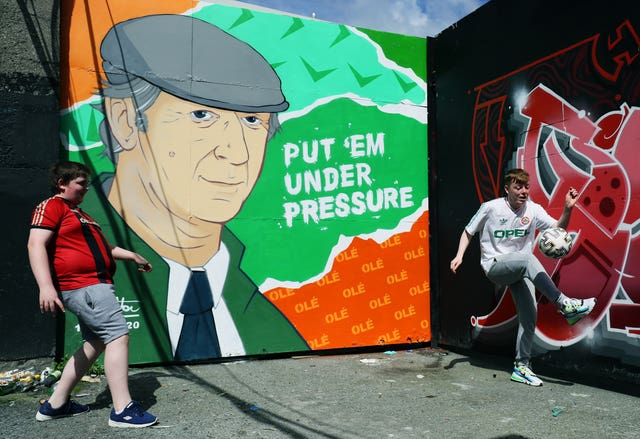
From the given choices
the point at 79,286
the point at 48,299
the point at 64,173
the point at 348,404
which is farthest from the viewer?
the point at 348,404

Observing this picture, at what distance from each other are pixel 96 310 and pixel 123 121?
2.60 m

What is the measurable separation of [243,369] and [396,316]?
2.09 m

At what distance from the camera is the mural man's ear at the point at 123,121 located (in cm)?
532

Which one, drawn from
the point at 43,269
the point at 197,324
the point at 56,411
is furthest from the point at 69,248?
the point at 197,324

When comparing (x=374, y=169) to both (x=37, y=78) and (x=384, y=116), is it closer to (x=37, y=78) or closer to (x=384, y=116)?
(x=384, y=116)

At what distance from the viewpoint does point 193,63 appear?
5.62 m

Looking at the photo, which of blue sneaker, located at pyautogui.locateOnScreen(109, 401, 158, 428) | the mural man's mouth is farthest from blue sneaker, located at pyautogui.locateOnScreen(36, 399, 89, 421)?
the mural man's mouth

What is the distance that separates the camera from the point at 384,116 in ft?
21.1

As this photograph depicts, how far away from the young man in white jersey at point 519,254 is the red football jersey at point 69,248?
3.02 metres

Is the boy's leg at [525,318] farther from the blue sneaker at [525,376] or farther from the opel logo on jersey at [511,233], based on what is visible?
the opel logo on jersey at [511,233]

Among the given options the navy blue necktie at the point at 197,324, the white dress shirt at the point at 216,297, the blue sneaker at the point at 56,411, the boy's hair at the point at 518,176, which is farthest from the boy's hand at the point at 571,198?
the blue sneaker at the point at 56,411

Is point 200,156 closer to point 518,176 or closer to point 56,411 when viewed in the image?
point 56,411

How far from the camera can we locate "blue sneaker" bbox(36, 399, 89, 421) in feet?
11.5

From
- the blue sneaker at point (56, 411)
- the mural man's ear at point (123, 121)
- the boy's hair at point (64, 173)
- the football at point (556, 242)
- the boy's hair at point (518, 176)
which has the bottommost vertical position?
the blue sneaker at point (56, 411)
